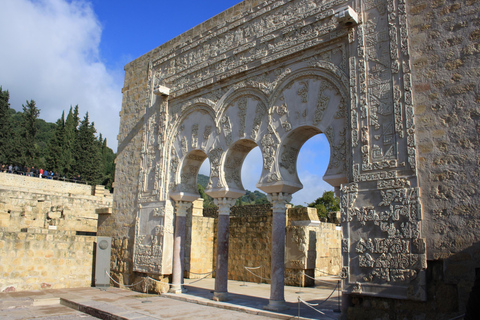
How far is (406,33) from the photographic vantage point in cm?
591

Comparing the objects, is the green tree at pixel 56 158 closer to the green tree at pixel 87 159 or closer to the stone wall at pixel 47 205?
the green tree at pixel 87 159

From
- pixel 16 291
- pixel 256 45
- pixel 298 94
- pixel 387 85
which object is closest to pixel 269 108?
pixel 298 94

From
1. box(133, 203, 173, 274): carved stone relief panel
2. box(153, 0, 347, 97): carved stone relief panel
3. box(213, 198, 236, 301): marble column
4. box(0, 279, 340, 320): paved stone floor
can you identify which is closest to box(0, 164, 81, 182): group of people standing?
box(133, 203, 173, 274): carved stone relief panel

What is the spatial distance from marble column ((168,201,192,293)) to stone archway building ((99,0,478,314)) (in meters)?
0.03

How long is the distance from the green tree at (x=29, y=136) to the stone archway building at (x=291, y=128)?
2281 centimetres

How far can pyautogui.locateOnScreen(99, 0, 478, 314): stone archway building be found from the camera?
5.45m

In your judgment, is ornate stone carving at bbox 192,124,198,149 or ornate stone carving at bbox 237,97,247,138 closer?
ornate stone carving at bbox 237,97,247,138

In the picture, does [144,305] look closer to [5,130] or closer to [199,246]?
[199,246]

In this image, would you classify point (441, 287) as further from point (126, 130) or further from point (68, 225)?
point (68, 225)

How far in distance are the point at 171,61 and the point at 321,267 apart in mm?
7773

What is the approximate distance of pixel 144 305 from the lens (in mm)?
7578

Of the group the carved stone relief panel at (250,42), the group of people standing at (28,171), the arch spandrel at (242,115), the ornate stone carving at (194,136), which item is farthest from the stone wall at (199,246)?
the group of people standing at (28,171)

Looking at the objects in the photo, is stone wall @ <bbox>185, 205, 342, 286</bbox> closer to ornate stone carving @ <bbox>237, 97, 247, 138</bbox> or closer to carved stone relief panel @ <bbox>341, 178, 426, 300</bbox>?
ornate stone carving @ <bbox>237, 97, 247, 138</bbox>

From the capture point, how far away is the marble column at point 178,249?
8.98m
